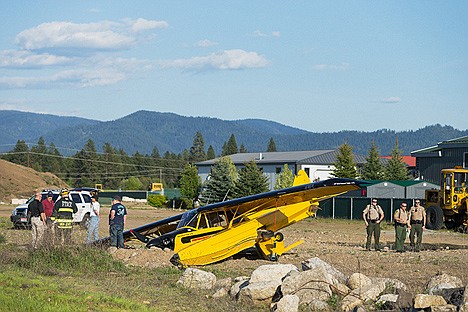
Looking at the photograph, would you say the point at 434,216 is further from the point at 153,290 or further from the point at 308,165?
the point at 308,165

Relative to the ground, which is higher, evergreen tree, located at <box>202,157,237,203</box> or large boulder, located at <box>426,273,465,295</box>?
evergreen tree, located at <box>202,157,237,203</box>

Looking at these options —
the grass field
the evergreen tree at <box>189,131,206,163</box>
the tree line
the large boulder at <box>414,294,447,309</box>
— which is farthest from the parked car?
the evergreen tree at <box>189,131,206,163</box>

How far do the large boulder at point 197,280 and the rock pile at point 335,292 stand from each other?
0.71 m

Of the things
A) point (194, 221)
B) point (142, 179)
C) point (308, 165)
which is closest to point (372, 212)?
point (194, 221)

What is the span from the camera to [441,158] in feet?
201

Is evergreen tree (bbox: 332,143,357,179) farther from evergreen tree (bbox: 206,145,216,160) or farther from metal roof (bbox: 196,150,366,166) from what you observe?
evergreen tree (bbox: 206,145,216,160)

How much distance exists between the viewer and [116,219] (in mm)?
21812

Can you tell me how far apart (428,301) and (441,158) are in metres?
50.9

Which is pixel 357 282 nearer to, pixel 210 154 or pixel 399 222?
pixel 399 222

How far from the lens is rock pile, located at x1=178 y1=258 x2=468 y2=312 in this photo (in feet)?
40.4

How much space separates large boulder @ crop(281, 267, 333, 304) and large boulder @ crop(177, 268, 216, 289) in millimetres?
2262

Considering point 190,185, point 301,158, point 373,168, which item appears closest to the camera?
point 373,168

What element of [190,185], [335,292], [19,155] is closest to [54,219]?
[335,292]

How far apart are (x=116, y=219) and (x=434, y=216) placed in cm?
1949
